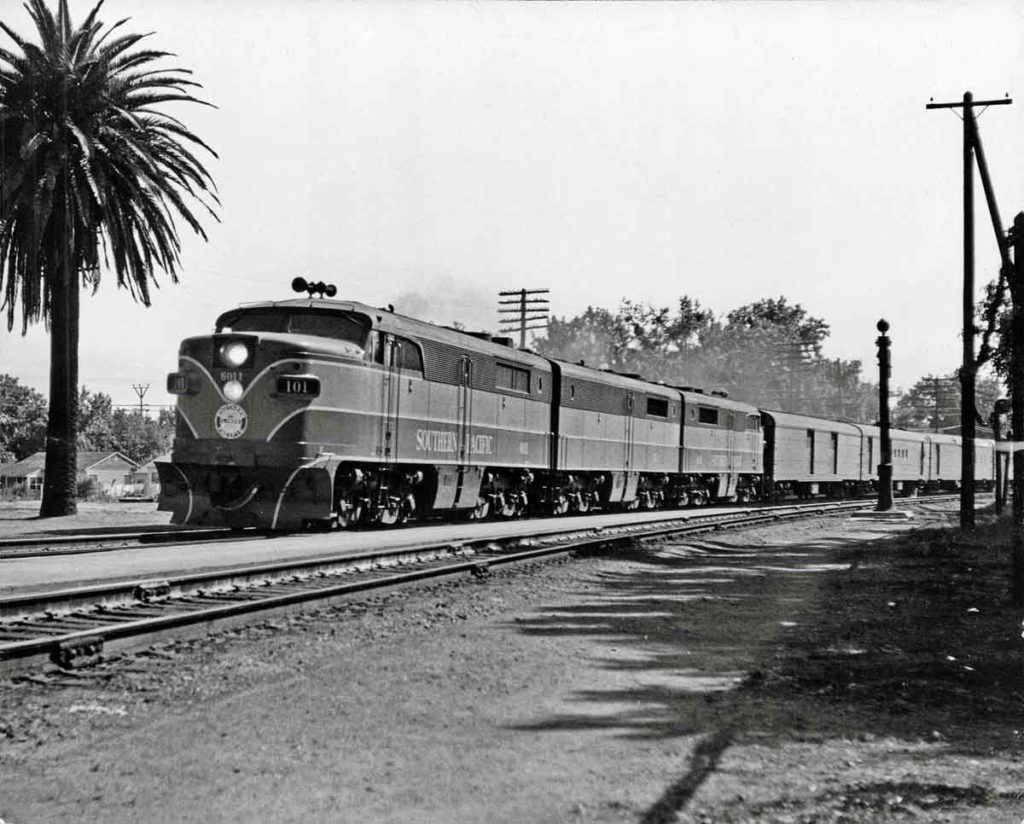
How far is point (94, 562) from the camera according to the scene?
464 inches

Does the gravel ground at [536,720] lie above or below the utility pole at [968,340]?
below

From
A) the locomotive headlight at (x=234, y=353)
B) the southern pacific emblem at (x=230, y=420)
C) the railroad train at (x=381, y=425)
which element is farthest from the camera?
the locomotive headlight at (x=234, y=353)

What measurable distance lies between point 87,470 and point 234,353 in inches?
3733

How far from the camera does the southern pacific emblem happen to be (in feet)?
48.4

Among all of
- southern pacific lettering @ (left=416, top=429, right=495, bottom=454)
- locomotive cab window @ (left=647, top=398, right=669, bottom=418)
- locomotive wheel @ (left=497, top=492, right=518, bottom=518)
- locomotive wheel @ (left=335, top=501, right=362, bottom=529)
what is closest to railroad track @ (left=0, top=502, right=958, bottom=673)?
locomotive wheel @ (left=335, top=501, right=362, bottom=529)

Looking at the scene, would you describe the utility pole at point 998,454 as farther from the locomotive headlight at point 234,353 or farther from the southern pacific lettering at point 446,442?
the locomotive headlight at point 234,353

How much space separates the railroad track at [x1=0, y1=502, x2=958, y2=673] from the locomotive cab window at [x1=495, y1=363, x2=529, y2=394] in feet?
21.4

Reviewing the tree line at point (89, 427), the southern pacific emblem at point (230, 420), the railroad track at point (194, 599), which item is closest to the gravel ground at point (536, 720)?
the railroad track at point (194, 599)

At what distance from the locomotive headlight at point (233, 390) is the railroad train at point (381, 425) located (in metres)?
0.03

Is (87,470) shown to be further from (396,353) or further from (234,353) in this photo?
(234,353)

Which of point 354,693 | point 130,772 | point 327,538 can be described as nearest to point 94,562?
point 327,538

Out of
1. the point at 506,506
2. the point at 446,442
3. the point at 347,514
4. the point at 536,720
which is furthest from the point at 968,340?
the point at 536,720

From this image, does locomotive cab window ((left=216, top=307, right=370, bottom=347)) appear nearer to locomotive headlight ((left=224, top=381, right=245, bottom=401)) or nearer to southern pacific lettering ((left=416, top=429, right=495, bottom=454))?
locomotive headlight ((left=224, top=381, right=245, bottom=401))

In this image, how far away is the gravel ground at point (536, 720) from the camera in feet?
13.9
